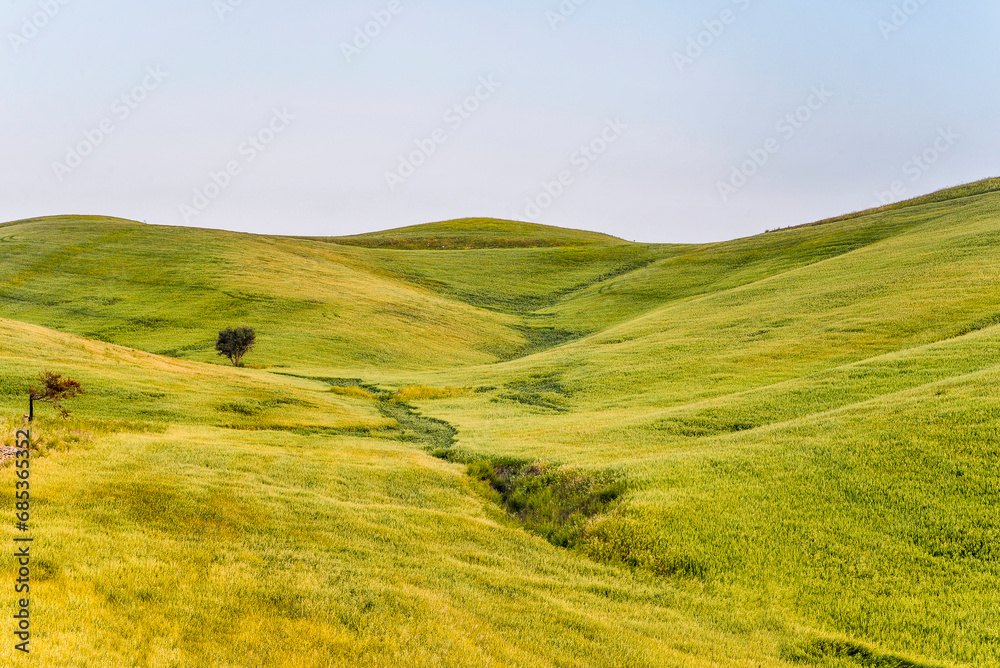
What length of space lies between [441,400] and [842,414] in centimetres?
2439

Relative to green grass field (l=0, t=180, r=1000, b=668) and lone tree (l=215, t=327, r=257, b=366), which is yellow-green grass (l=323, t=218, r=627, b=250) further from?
green grass field (l=0, t=180, r=1000, b=668)

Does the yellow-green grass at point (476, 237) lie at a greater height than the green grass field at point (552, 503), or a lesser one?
greater

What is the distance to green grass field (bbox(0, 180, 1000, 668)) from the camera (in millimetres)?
8773

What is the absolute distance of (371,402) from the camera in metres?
38.2

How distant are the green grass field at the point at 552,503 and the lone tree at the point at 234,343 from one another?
6796mm

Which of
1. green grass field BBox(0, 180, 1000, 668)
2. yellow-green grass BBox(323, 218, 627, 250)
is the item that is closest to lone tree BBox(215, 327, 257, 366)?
green grass field BBox(0, 180, 1000, 668)

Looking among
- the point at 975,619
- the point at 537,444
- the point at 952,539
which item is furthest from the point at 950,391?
the point at 537,444

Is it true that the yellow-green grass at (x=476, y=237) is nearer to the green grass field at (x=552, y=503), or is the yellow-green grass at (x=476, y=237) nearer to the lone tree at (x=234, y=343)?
the lone tree at (x=234, y=343)

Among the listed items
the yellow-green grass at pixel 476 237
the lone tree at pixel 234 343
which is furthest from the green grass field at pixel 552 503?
the yellow-green grass at pixel 476 237

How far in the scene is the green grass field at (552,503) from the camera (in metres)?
8.77

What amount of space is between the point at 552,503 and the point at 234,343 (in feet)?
131

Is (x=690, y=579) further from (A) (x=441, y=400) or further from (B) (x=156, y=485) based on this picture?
(A) (x=441, y=400)

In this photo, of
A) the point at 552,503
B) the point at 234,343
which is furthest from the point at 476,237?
the point at 552,503

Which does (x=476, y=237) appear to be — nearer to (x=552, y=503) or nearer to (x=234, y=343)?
(x=234, y=343)
